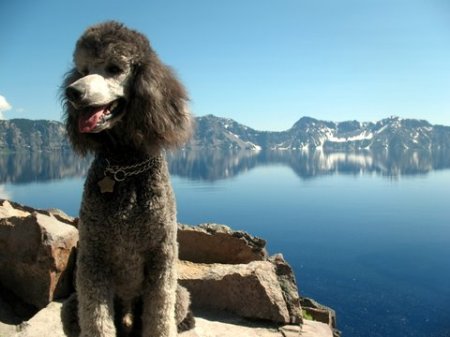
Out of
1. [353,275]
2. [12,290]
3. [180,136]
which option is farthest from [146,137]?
[353,275]

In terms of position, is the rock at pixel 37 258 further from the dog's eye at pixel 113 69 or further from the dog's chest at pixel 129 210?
the dog's eye at pixel 113 69

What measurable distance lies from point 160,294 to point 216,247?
4.80 meters

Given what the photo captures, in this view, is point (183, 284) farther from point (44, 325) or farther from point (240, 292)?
point (44, 325)

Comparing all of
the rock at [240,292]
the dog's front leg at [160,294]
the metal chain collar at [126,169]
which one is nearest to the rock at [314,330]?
the rock at [240,292]

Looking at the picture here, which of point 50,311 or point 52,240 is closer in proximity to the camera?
point 50,311

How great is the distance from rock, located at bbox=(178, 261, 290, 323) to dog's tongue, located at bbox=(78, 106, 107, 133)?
417cm

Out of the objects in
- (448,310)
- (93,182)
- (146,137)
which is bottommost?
(448,310)

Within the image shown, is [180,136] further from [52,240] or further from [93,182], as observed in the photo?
[52,240]

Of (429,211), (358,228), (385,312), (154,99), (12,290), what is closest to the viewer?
(154,99)

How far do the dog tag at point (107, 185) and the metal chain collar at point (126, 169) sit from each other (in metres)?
0.05

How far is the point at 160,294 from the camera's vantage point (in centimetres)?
382

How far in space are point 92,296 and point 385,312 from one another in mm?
31131

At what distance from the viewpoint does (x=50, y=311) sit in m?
5.89

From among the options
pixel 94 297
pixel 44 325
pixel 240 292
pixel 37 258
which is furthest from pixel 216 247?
pixel 94 297
